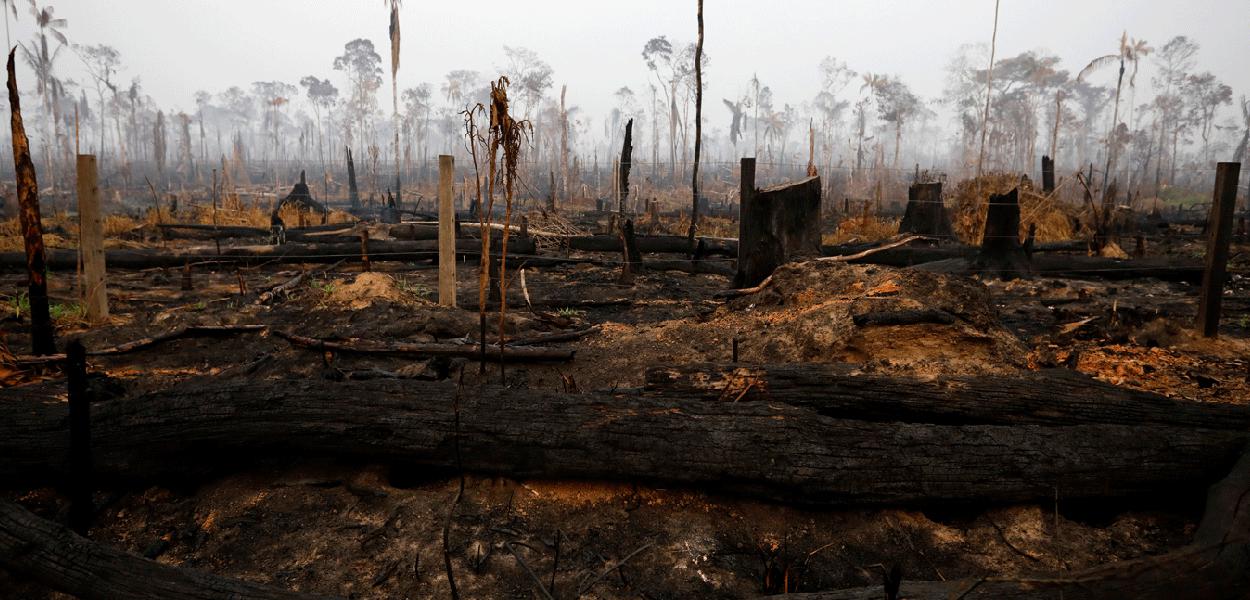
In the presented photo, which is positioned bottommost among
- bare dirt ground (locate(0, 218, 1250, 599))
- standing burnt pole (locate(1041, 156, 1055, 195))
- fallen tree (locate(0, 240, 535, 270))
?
bare dirt ground (locate(0, 218, 1250, 599))

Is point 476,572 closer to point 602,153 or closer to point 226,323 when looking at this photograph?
point 226,323

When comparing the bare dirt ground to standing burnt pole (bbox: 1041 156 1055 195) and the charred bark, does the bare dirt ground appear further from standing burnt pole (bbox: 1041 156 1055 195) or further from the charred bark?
standing burnt pole (bbox: 1041 156 1055 195)

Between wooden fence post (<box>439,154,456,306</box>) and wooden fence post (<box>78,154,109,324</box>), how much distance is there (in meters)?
2.80

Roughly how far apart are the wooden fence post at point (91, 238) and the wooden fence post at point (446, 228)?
280 centimetres

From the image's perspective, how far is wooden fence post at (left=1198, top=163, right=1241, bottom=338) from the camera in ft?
16.1

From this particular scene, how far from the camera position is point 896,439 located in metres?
2.85

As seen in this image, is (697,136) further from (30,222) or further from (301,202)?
(301,202)

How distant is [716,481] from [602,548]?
0.57m

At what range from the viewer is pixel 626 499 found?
2.88 m

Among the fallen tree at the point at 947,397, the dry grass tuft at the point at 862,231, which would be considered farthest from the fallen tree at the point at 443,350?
the dry grass tuft at the point at 862,231

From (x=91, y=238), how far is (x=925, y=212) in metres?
12.2

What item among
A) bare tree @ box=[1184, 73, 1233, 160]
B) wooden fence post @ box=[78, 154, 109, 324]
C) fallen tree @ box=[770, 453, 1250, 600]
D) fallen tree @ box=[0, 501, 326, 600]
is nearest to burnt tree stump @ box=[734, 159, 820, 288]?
fallen tree @ box=[770, 453, 1250, 600]

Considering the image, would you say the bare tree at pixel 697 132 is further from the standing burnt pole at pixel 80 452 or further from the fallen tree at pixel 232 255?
the standing burnt pole at pixel 80 452

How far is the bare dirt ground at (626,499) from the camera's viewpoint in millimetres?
2467
